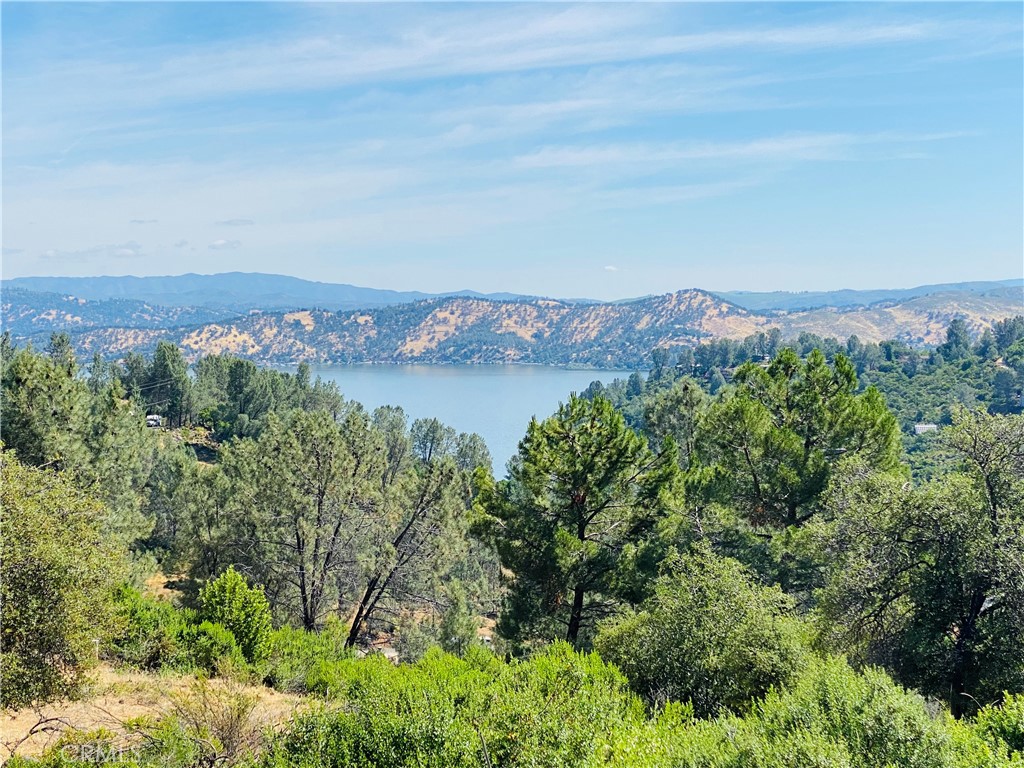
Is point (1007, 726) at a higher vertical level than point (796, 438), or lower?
lower

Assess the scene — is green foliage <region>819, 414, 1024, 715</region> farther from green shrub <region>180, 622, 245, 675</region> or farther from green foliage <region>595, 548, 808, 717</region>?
green shrub <region>180, 622, 245, 675</region>

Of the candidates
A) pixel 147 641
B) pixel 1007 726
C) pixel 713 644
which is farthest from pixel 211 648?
pixel 1007 726

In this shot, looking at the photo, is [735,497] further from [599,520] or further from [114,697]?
[114,697]

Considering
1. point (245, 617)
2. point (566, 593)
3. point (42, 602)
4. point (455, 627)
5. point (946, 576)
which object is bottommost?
point (455, 627)

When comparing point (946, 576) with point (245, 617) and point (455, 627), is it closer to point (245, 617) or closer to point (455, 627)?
point (245, 617)


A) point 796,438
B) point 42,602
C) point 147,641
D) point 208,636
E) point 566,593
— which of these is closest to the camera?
point 42,602

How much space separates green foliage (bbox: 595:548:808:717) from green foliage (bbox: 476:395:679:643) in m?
4.24

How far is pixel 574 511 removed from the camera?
17.1 metres

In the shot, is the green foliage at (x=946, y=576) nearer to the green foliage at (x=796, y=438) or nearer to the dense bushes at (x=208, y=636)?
the green foliage at (x=796, y=438)

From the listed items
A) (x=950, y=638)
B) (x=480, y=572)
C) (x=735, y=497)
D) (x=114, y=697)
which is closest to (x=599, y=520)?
(x=735, y=497)

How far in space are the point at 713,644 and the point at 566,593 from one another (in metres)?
6.09

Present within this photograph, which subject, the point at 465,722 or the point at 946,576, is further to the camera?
the point at 946,576

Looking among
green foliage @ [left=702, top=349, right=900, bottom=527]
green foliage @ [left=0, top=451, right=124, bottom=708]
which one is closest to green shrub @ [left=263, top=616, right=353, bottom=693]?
green foliage @ [left=0, top=451, right=124, bottom=708]

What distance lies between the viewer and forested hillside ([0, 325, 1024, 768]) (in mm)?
8453
